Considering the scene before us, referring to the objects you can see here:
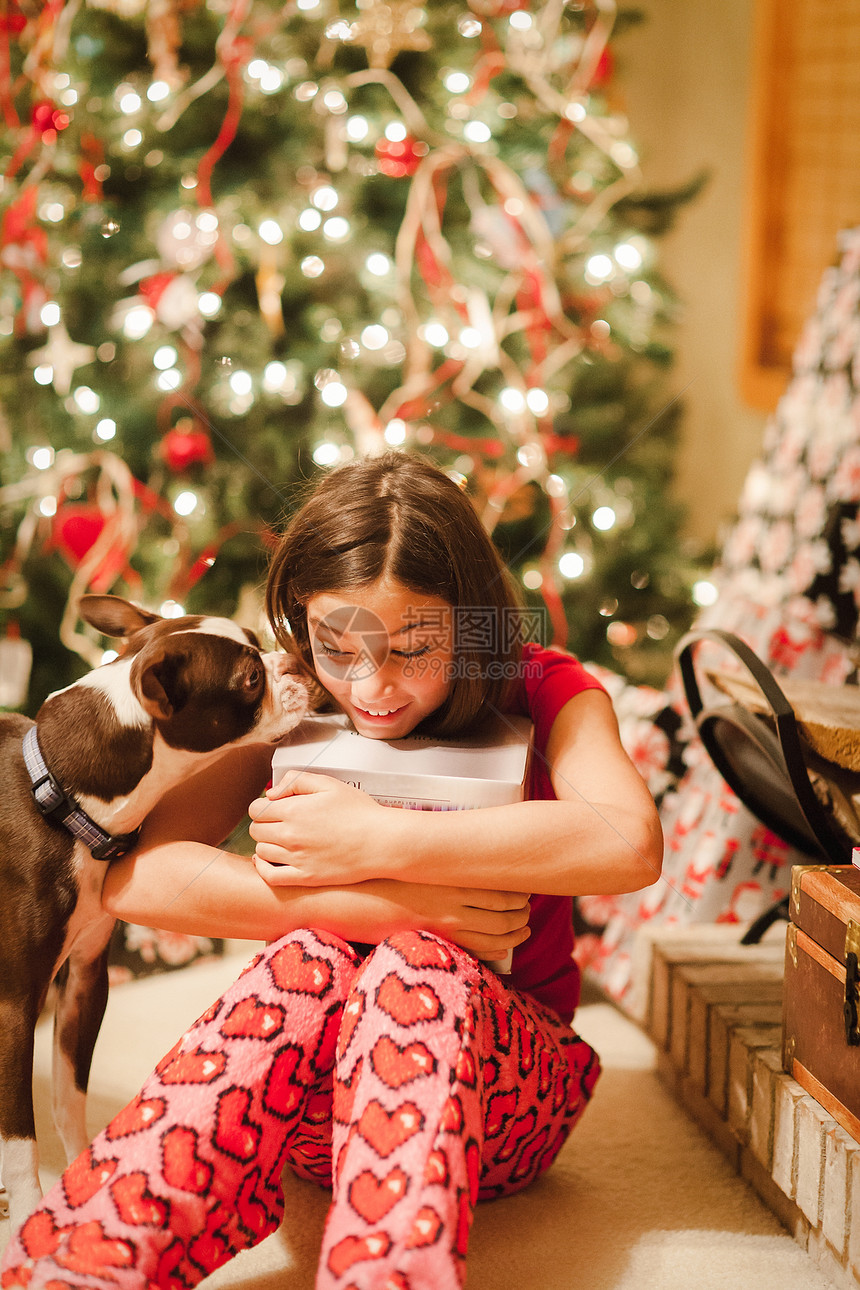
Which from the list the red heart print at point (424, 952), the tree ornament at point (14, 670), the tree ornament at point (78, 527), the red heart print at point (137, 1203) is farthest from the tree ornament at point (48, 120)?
the red heart print at point (137, 1203)

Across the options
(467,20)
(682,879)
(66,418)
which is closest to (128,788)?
(682,879)

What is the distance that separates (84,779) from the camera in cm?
86

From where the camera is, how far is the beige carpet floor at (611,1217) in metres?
0.88

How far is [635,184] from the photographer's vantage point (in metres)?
2.14

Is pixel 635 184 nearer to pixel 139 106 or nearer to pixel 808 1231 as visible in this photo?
pixel 139 106

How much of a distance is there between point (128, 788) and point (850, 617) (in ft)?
3.60

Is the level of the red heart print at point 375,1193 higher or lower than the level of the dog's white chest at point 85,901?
lower

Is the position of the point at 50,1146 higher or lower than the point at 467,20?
lower

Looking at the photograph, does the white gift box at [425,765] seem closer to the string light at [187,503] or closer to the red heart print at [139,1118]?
the red heart print at [139,1118]

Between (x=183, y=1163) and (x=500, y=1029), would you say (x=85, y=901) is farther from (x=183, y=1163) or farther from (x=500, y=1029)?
(x=500, y=1029)

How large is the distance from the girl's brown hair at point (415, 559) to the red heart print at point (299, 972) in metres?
0.27

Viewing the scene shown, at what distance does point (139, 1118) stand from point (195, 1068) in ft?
0.17

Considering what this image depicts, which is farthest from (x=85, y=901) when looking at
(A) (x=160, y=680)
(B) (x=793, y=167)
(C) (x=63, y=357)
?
(B) (x=793, y=167)

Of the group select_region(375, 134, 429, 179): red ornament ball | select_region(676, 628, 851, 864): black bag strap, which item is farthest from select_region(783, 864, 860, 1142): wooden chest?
select_region(375, 134, 429, 179): red ornament ball
